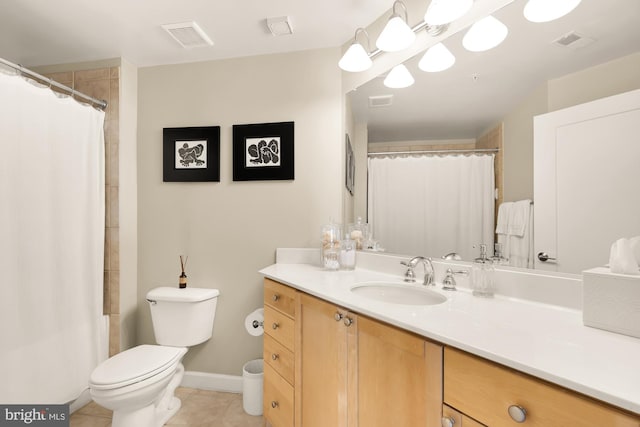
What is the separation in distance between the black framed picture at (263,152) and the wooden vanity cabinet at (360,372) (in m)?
0.97

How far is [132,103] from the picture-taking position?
2162mm

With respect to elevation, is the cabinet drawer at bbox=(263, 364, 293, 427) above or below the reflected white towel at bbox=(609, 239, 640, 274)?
below

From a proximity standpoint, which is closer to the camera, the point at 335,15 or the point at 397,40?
the point at 397,40

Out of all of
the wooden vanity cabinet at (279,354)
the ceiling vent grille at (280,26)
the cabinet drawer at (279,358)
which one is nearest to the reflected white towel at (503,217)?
the wooden vanity cabinet at (279,354)

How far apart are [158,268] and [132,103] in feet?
4.06

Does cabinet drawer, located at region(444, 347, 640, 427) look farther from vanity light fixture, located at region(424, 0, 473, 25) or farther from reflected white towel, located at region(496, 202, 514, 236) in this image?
vanity light fixture, located at region(424, 0, 473, 25)

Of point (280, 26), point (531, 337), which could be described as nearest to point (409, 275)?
point (531, 337)

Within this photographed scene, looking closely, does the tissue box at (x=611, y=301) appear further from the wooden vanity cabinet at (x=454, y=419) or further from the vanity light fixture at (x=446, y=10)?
the vanity light fixture at (x=446, y=10)

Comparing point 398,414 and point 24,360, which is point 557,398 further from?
point 24,360

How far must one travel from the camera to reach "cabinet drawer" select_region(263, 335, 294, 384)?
A: 141 cm

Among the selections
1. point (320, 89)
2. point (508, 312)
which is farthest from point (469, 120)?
point (320, 89)

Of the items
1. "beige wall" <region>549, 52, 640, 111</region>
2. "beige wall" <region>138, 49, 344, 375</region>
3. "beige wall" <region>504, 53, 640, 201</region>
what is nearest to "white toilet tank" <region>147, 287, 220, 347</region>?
"beige wall" <region>138, 49, 344, 375</region>

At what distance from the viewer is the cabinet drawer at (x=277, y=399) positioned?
4.60 feet

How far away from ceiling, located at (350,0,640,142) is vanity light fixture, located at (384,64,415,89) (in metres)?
0.03
